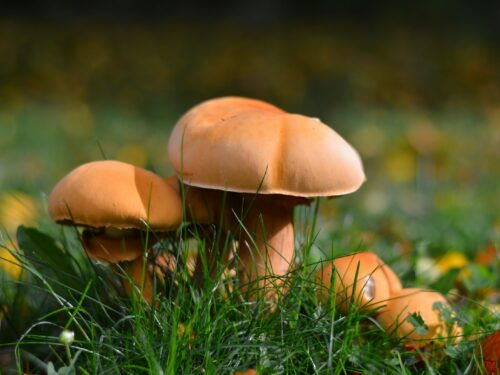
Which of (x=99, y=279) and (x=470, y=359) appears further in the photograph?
(x=99, y=279)

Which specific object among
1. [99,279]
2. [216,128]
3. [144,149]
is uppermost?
[216,128]

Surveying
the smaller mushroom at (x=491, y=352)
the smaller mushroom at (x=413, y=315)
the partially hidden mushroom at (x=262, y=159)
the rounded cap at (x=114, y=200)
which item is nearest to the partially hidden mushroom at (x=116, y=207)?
the rounded cap at (x=114, y=200)

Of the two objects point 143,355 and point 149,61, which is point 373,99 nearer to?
point 149,61

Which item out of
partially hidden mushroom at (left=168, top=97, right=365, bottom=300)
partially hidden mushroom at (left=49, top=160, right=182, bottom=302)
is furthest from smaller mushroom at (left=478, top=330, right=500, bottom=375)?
partially hidden mushroom at (left=49, top=160, right=182, bottom=302)

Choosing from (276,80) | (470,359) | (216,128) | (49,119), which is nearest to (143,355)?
(216,128)

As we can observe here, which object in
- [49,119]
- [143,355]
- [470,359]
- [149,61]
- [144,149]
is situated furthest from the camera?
[149,61]

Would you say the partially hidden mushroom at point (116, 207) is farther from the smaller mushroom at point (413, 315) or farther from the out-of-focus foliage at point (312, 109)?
the smaller mushroom at point (413, 315)
